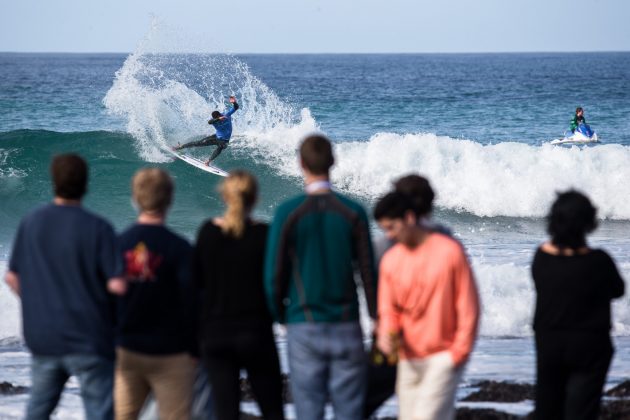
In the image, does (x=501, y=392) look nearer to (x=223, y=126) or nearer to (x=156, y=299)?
(x=156, y=299)

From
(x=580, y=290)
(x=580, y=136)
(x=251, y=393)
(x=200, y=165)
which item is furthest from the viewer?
(x=580, y=136)

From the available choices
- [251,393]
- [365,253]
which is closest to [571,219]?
[365,253]

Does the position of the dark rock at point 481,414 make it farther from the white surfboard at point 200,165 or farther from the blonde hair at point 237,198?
the white surfboard at point 200,165

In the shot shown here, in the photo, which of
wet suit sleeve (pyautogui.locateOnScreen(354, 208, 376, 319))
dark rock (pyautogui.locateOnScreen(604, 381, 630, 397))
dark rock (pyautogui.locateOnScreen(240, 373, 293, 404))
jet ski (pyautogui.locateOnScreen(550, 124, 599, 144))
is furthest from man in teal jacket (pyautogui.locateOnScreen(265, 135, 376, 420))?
jet ski (pyautogui.locateOnScreen(550, 124, 599, 144))

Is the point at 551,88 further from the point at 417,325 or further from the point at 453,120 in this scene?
the point at 417,325

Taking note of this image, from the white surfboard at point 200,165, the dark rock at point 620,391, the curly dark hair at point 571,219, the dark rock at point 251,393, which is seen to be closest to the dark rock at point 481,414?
the dark rock at point 620,391

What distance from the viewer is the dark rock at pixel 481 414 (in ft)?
17.0

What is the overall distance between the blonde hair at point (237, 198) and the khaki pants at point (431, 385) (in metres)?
0.81

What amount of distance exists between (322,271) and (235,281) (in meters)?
0.33

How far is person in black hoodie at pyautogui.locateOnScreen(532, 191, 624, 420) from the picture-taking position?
153 inches

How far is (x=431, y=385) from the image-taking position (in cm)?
371

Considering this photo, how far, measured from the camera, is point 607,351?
156 inches

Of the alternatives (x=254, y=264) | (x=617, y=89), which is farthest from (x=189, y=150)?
(x=617, y=89)

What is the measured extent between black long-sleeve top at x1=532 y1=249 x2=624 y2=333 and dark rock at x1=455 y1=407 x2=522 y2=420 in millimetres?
1346
